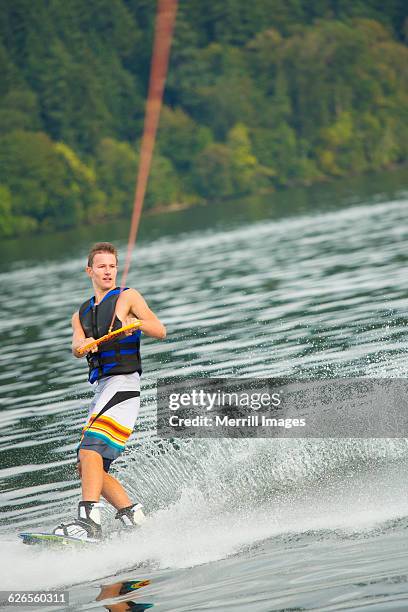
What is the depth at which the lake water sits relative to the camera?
7.61m

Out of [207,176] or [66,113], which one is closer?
[207,176]

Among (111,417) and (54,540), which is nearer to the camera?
(54,540)

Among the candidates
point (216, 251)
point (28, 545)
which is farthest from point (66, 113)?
point (28, 545)

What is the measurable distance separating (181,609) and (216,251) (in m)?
33.3

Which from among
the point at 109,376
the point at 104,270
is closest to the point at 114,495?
the point at 109,376

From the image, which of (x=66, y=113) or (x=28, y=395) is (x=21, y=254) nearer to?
(x=28, y=395)

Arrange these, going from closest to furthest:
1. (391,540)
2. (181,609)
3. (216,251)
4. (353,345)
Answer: (181,609)
(391,540)
(353,345)
(216,251)

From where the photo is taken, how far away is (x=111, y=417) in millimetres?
9172

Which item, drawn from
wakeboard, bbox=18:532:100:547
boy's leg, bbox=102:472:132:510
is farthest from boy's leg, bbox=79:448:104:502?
wakeboard, bbox=18:532:100:547

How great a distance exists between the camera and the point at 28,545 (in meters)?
8.91

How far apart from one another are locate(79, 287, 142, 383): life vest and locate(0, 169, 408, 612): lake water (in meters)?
1.04

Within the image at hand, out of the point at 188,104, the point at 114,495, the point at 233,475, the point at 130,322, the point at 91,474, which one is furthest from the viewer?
the point at 188,104

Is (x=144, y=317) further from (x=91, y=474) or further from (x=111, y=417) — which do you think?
(x=91, y=474)

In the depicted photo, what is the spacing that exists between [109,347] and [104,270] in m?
0.53
